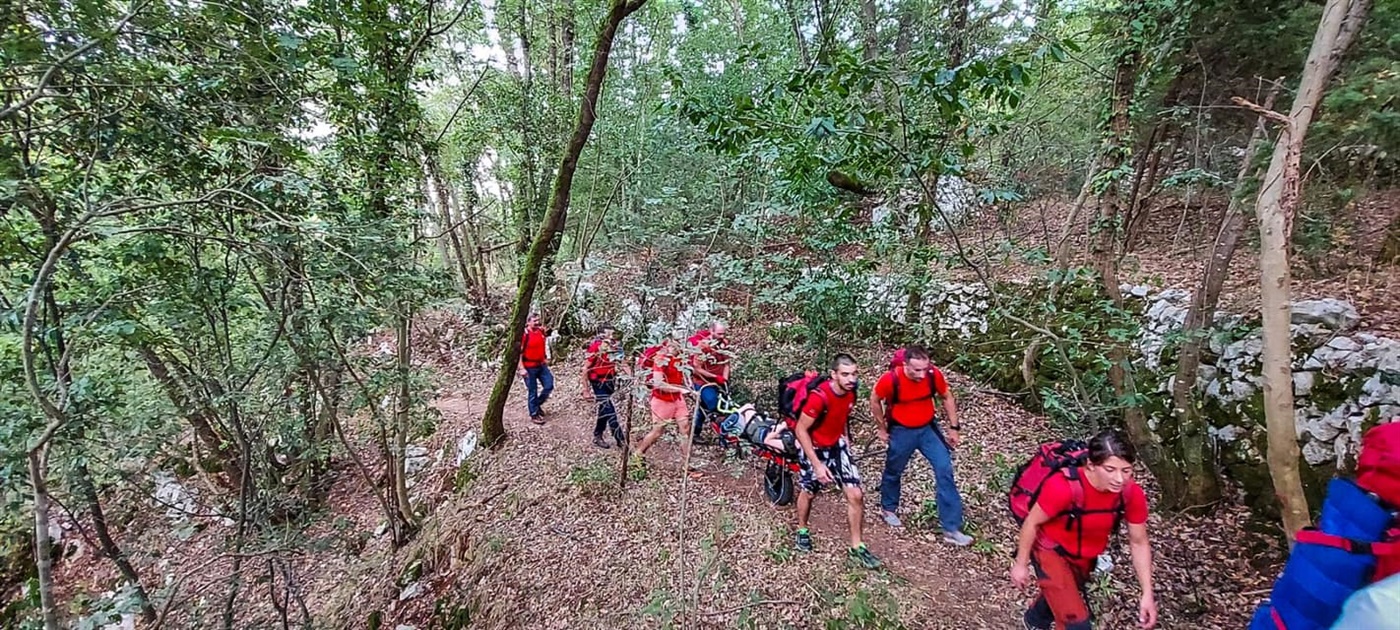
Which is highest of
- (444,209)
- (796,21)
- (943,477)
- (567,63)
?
(567,63)

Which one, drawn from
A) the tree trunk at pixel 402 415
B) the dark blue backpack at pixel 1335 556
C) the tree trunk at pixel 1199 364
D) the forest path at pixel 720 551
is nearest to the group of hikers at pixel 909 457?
the forest path at pixel 720 551

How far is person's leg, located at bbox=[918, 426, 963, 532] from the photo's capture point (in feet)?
15.2

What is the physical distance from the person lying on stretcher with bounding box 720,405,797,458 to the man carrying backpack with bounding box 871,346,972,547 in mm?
841

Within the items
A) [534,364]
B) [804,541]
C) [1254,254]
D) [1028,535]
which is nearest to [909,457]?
[804,541]

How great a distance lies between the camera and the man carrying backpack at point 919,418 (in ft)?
15.2

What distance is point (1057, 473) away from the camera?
3193mm

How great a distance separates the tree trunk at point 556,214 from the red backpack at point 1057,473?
543 cm

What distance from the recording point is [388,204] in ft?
17.5

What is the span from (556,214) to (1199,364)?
A: 7503 millimetres

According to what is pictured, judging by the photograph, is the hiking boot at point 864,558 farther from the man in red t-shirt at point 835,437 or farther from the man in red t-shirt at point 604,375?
the man in red t-shirt at point 604,375

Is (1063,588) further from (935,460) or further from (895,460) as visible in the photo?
(895,460)

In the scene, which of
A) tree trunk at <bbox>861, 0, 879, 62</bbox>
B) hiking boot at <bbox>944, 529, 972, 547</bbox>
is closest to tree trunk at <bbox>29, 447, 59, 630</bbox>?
hiking boot at <bbox>944, 529, 972, 547</bbox>

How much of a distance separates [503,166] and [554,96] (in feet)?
10.5

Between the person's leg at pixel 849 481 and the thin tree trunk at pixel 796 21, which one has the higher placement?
the thin tree trunk at pixel 796 21
